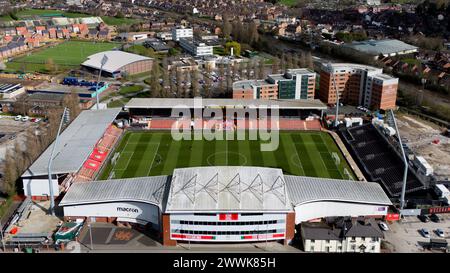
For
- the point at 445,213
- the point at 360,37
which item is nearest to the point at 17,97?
the point at 445,213

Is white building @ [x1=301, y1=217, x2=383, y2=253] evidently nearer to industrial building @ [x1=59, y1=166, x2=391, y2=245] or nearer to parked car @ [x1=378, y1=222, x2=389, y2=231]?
industrial building @ [x1=59, y1=166, x2=391, y2=245]

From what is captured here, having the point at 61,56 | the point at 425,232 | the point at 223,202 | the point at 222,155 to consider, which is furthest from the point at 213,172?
the point at 61,56

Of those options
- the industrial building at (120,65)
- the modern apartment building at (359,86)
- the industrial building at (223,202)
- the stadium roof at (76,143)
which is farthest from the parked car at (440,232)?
the industrial building at (120,65)

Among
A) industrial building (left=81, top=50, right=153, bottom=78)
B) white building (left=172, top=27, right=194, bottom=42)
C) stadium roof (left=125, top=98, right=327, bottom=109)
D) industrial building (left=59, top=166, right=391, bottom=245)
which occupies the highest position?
white building (left=172, top=27, right=194, bottom=42)

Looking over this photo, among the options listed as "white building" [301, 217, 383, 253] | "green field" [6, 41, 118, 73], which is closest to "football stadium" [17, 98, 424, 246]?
"white building" [301, 217, 383, 253]

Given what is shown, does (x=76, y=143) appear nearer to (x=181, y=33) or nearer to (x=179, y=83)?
(x=179, y=83)

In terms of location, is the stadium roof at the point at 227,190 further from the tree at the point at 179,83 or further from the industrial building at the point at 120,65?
the industrial building at the point at 120,65
